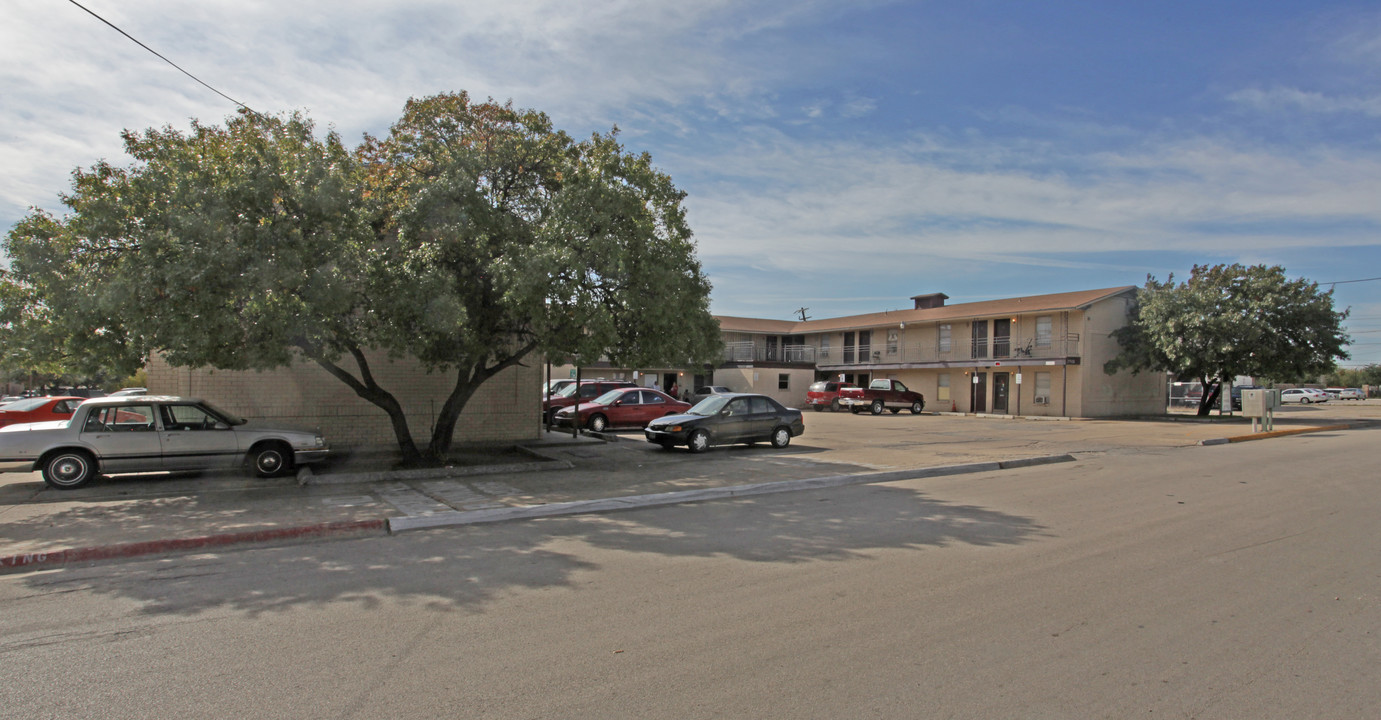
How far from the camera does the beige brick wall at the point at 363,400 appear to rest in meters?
15.3

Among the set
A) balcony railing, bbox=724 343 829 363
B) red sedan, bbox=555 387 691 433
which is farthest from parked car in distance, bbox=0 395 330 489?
balcony railing, bbox=724 343 829 363

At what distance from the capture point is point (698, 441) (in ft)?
53.5

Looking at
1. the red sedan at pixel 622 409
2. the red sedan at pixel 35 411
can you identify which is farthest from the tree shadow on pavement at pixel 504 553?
the red sedan at pixel 35 411

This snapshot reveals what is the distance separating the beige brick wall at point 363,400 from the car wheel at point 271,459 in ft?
10.0

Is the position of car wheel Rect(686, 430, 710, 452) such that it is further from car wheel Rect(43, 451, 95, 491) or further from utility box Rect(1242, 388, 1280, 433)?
utility box Rect(1242, 388, 1280, 433)

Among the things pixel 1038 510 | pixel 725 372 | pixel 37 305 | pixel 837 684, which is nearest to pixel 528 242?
pixel 37 305

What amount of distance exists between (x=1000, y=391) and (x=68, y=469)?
37.3 m

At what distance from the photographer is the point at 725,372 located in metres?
44.7

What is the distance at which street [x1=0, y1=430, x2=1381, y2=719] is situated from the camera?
3812mm

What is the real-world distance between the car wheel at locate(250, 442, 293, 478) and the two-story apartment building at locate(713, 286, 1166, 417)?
1140 inches

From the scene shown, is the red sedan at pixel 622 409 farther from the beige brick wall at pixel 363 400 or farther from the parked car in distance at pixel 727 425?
the parked car in distance at pixel 727 425

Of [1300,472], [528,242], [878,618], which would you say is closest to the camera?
[878,618]

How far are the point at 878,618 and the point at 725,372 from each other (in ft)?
130

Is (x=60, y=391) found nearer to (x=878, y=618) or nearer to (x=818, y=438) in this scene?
(x=818, y=438)
